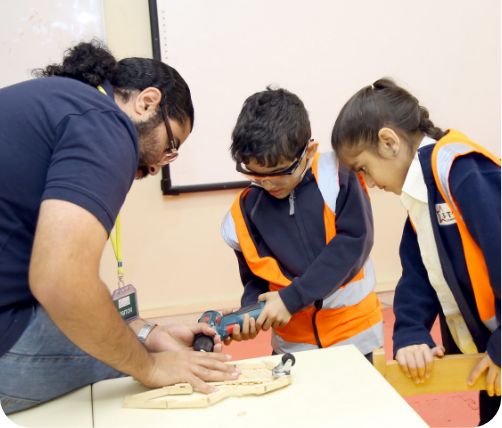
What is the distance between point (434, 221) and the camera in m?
1.12

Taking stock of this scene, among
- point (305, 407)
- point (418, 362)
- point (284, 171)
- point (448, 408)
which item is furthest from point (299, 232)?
point (448, 408)

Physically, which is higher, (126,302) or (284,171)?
(284,171)

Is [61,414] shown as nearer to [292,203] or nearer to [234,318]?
[234,318]

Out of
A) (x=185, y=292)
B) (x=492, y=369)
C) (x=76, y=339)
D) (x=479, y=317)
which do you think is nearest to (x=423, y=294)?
(x=479, y=317)

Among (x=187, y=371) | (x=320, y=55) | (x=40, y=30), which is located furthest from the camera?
(x=320, y=55)

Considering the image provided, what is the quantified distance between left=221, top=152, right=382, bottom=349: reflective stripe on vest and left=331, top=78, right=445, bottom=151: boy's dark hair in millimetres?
229

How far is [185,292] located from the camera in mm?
2840

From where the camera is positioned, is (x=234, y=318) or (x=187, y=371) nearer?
(x=187, y=371)

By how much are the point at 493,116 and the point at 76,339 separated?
2.66 metres

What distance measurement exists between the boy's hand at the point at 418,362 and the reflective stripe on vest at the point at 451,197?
0.49 feet

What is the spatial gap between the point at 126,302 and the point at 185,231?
1.56m

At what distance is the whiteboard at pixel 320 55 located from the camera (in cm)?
265

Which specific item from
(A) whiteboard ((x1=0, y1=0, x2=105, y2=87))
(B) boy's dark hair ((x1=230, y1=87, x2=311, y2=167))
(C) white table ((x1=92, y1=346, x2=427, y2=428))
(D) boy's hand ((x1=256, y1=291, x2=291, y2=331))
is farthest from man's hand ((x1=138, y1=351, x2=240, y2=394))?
(A) whiteboard ((x1=0, y1=0, x2=105, y2=87))

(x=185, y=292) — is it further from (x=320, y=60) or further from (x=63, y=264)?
(x=63, y=264)
